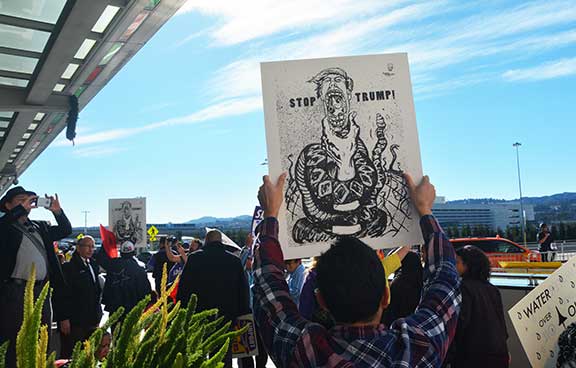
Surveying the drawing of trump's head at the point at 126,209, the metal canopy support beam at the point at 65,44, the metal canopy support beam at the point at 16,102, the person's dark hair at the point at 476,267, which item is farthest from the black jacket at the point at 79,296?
the metal canopy support beam at the point at 16,102

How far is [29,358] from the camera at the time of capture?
1.13 metres

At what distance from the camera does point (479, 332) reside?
3.60 m

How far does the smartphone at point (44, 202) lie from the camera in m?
4.76

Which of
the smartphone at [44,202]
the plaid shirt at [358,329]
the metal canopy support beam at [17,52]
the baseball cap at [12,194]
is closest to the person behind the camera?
the plaid shirt at [358,329]

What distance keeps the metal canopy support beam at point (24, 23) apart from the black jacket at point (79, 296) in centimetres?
392

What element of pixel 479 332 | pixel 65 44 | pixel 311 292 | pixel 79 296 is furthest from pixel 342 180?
pixel 65 44

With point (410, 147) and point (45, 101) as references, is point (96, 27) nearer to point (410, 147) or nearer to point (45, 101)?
point (45, 101)

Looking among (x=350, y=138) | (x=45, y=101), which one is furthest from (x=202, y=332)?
(x=45, y=101)

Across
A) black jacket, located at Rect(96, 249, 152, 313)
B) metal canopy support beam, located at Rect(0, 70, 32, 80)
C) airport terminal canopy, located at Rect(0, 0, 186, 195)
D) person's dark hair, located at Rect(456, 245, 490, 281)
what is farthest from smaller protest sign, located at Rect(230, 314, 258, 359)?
metal canopy support beam, located at Rect(0, 70, 32, 80)

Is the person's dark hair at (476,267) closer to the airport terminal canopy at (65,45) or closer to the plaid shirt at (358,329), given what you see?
the plaid shirt at (358,329)

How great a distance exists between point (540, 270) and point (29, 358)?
24.5ft

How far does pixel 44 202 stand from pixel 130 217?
665cm

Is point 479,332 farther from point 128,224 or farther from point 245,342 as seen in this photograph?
point 128,224

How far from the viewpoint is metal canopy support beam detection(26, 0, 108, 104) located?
7.22 meters
